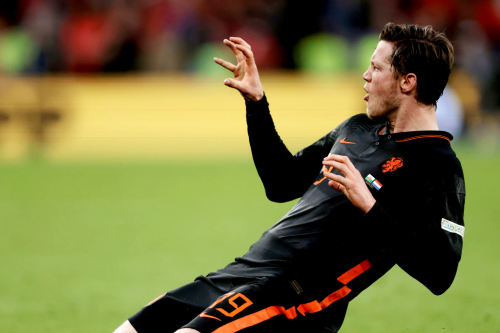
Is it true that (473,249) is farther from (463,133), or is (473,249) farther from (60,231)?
(463,133)

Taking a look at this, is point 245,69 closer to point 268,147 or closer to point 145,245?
point 268,147

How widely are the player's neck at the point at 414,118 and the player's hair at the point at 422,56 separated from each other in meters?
0.07

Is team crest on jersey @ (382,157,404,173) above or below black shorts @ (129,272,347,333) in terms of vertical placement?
above

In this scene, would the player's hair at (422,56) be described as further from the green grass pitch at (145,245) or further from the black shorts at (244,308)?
the green grass pitch at (145,245)

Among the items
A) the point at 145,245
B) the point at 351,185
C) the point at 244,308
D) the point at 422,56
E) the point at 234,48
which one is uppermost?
the point at 234,48

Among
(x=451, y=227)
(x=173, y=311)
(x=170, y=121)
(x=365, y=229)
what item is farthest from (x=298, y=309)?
(x=170, y=121)

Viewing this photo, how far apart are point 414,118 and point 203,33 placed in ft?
44.1

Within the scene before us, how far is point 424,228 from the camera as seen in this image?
11.4ft

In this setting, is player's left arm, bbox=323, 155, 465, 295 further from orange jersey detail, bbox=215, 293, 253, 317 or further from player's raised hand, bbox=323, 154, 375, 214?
orange jersey detail, bbox=215, 293, 253, 317

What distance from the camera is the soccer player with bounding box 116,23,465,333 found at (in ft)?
11.3

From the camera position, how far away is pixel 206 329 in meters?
3.36

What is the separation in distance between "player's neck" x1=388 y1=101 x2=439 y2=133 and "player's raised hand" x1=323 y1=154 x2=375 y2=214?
1.78ft

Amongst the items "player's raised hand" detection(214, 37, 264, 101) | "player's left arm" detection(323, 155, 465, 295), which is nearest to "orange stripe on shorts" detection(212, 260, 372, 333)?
"player's left arm" detection(323, 155, 465, 295)

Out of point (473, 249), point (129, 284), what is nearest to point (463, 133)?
point (473, 249)
